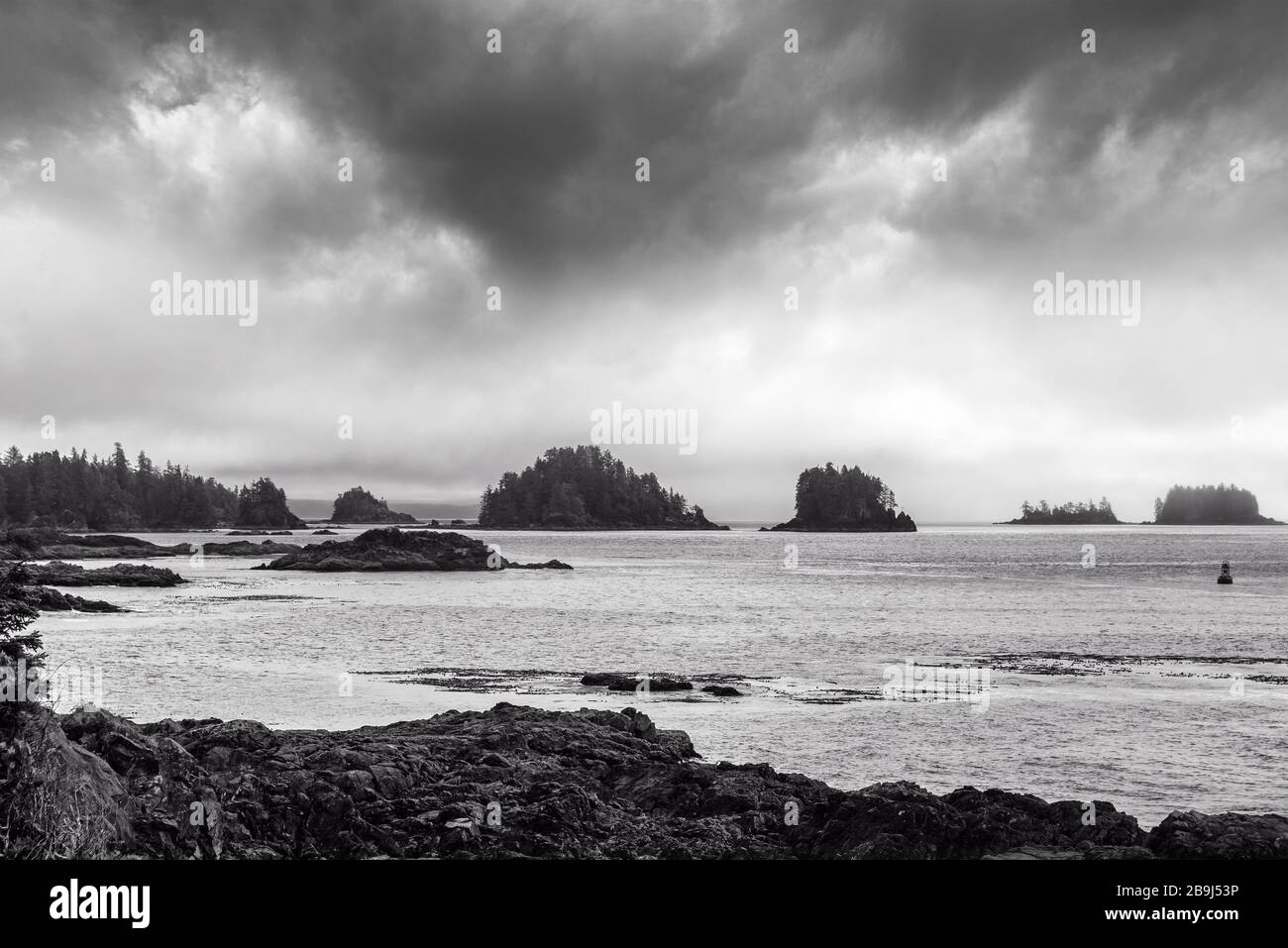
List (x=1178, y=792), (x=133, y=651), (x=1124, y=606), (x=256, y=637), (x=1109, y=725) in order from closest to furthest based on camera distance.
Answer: (x=1178, y=792) < (x=1109, y=725) < (x=133, y=651) < (x=256, y=637) < (x=1124, y=606)

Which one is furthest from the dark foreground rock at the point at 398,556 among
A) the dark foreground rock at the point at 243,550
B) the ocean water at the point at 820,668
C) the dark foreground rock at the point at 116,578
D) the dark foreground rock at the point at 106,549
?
the ocean water at the point at 820,668

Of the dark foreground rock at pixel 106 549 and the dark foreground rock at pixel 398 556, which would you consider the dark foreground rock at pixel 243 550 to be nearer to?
the dark foreground rock at pixel 106 549

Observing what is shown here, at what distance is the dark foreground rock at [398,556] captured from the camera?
11281 centimetres

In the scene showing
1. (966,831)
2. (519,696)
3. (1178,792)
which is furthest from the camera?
(519,696)

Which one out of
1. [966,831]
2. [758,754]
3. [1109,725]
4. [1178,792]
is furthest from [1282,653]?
[966,831]

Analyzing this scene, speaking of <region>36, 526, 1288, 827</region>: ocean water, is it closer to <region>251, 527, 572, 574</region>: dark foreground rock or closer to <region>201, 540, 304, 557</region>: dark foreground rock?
<region>251, 527, 572, 574</region>: dark foreground rock

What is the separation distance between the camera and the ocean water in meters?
20.2

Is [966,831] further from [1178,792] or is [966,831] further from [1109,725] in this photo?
[1109,725]

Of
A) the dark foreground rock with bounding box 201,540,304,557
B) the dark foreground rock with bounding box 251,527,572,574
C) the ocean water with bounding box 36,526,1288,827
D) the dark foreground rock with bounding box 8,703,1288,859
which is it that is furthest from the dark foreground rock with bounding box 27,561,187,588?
the dark foreground rock with bounding box 8,703,1288,859

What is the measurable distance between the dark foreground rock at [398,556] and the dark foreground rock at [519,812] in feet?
329

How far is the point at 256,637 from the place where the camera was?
43875 mm

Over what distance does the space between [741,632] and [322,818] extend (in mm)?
37256

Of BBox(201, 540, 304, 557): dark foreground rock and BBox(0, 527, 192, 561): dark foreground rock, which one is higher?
BBox(0, 527, 192, 561): dark foreground rock

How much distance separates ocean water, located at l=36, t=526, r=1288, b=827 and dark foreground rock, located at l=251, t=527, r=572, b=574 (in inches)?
1287
